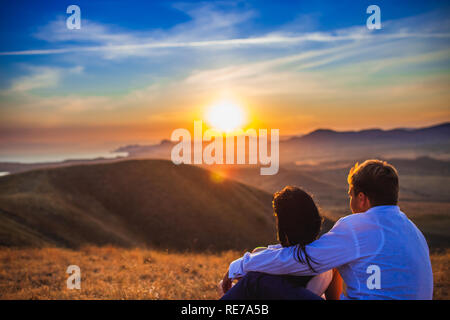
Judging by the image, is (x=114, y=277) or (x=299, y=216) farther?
(x=114, y=277)

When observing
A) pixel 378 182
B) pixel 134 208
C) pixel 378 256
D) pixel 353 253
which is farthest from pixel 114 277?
pixel 134 208

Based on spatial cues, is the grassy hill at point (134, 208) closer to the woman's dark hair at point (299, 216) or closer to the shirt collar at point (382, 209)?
the woman's dark hair at point (299, 216)

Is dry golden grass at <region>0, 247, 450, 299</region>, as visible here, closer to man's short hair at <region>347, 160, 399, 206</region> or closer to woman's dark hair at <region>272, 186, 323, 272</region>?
woman's dark hair at <region>272, 186, 323, 272</region>

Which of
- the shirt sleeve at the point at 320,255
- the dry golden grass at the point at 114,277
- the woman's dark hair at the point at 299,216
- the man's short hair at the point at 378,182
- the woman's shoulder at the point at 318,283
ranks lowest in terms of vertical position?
the dry golden grass at the point at 114,277

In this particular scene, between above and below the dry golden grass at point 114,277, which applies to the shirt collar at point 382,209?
above

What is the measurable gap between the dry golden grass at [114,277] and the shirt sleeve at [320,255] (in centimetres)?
570

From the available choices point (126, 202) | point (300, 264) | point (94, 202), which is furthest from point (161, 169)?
point (300, 264)

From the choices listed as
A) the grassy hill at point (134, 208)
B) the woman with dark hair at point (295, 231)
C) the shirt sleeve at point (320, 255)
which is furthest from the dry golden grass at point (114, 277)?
the grassy hill at point (134, 208)

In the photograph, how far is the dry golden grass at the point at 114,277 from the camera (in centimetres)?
840

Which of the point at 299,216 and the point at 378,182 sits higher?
the point at 378,182

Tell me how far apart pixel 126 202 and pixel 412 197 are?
73568 mm

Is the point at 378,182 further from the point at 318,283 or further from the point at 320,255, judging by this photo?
the point at 318,283

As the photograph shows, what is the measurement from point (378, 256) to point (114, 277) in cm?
905

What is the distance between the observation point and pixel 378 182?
10.0ft
